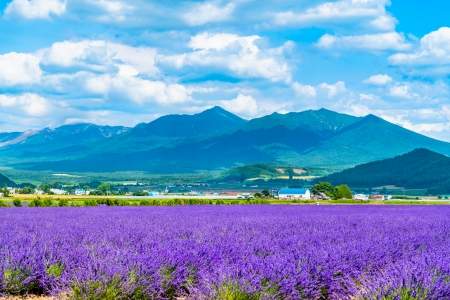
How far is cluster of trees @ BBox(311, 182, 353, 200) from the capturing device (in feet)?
314

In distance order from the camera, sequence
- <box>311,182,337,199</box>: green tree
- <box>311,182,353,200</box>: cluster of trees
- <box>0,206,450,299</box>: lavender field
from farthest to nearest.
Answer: <box>311,182,337,199</box>: green tree < <box>311,182,353,200</box>: cluster of trees < <box>0,206,450,299</box>: lavender field

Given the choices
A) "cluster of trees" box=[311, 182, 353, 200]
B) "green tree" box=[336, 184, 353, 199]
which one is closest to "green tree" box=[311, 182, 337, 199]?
"cluster of trees" box=[311, 182, 353, 200]

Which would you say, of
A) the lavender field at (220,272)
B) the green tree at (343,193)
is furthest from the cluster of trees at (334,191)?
the lavender field at (220,272)

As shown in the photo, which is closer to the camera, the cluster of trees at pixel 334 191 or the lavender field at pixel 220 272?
the lavender field at pixel 220 272

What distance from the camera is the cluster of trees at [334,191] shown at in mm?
95812

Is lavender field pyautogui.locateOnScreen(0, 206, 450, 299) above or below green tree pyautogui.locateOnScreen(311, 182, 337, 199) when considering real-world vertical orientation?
below

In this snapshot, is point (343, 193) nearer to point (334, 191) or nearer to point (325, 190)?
point (334, 191)

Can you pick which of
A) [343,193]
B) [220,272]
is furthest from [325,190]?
[220,272]

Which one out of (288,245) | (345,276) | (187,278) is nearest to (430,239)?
(288,245)

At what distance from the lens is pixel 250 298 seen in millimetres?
7312

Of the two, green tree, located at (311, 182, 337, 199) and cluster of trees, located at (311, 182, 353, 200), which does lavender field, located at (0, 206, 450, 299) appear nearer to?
cluster of trees, located at (311, 182, 353, 200)

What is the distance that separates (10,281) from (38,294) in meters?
0.60

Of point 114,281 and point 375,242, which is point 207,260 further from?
point 375,242

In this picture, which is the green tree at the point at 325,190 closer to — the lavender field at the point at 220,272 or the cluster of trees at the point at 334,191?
the cluster of trees at the point at 334,191
